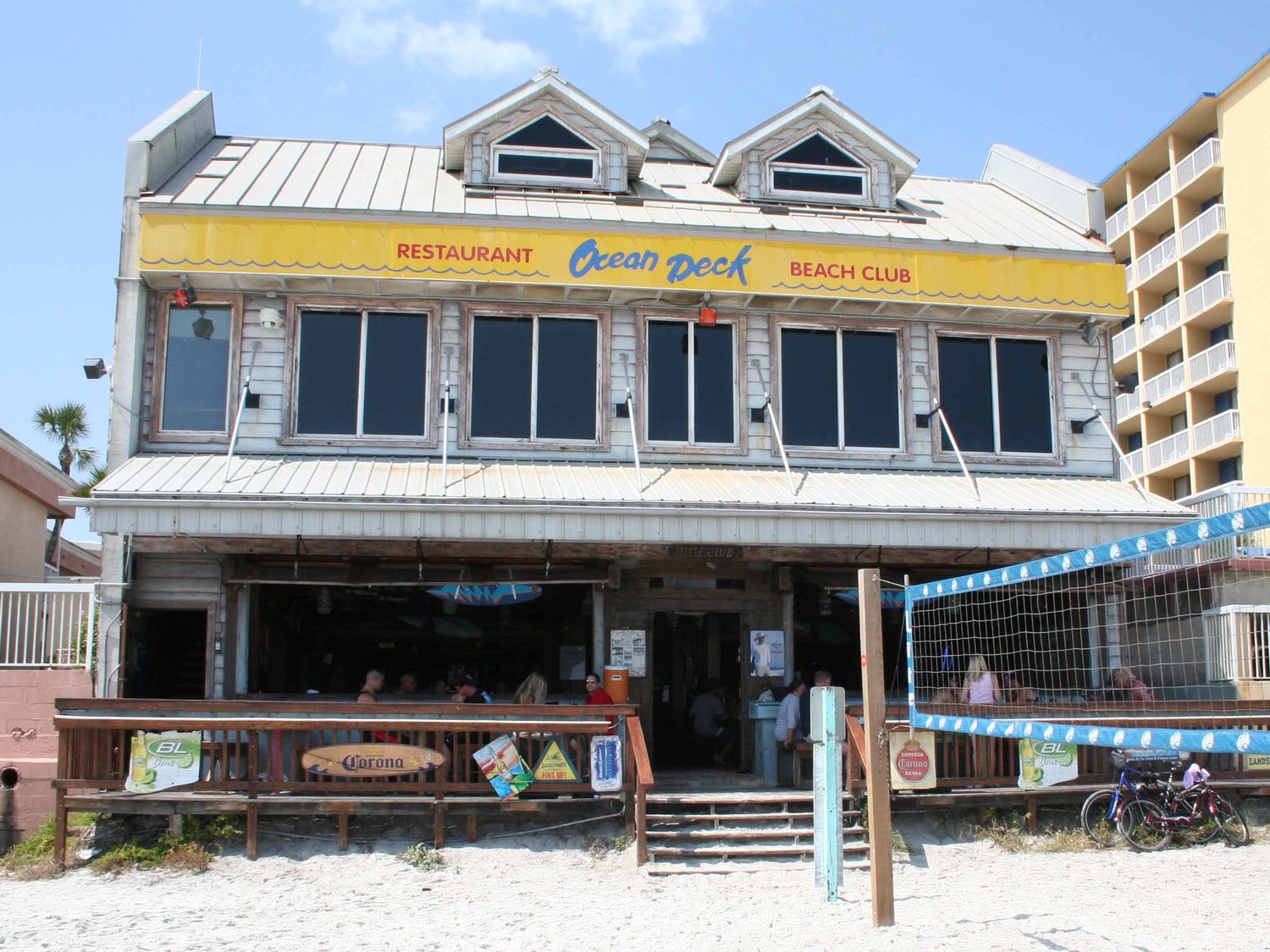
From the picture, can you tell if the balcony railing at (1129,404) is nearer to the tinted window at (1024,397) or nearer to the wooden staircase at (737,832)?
the tinted window at (1024,397)

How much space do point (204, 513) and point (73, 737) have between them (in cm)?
258

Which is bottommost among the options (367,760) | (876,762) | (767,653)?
(367,760)

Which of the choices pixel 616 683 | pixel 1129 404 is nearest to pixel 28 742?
pixel 616 683

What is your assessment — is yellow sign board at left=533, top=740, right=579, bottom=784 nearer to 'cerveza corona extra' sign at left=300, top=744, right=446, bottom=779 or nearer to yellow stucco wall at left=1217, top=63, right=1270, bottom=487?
'cerveza corona extra' sign at left=300, top=744, right=446, bottom=779

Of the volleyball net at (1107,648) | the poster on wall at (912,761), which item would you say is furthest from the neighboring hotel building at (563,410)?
the poster on wall at (912,761)

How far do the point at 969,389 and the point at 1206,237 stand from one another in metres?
27.7

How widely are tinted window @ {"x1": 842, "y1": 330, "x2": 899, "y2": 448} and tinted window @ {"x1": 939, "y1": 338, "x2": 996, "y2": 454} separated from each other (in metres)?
0.70

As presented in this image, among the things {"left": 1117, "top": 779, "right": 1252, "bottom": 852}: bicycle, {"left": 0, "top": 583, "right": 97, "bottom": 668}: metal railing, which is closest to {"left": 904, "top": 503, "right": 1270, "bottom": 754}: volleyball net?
{"left": 1117, "top": 779, "right": 1252, "bottom": 852}: bicycle

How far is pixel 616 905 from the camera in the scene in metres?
10.4

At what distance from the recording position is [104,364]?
48.1 ft

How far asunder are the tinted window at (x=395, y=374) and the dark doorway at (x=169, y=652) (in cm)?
320

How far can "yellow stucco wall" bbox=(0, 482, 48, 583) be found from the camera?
19.7m

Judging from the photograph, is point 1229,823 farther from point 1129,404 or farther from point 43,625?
point 1129,404

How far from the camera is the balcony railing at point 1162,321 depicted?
40500 millimetres
